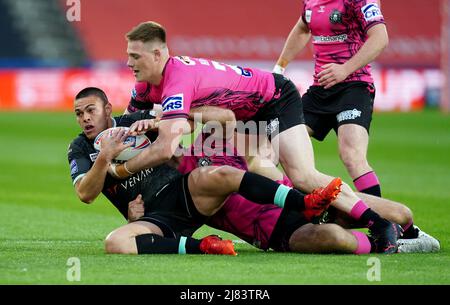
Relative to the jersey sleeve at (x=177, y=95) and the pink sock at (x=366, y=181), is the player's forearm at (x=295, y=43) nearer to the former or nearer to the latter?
the pink sock at (x=366, y=181)

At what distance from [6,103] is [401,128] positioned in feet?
39.2

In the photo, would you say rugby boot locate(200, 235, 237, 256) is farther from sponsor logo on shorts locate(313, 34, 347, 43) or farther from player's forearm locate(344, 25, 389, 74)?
sponsor logo on shorts locate(313, 34, 347, 43)

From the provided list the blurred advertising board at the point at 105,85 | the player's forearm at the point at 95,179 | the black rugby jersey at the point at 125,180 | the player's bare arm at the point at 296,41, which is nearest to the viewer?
the player's forearm at the point at 95,179

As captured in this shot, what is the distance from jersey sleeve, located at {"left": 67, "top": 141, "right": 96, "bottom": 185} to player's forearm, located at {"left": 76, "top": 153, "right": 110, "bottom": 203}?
Result: 15cm

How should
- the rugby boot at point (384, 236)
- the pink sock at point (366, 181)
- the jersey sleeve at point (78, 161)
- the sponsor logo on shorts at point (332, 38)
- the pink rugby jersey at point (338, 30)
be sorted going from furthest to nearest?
the sponsor logo on shorts at point (332, 38) < the pink rugby jersey at point (338, 30) < the pink sock at point (366, 181) < the jersey sleeve at point (78, 161) < the rugby boot at point (384, 236)

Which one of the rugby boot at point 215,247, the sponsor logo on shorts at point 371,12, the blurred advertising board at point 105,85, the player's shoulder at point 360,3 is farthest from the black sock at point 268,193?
the blurred advertising board at point 105,85

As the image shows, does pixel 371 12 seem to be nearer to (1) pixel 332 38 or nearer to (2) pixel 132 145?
(1) pixel 332 38

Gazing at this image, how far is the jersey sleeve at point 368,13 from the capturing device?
8320 millimetres

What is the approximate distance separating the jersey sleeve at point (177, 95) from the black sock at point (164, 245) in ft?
2.81

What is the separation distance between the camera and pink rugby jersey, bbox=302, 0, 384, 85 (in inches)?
336

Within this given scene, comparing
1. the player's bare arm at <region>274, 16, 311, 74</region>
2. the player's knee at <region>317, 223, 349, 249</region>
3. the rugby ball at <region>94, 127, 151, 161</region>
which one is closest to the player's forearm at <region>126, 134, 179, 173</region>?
the rugby ball at <region>94, 127, 151, 161</region>

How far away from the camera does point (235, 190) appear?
22.5 feet
